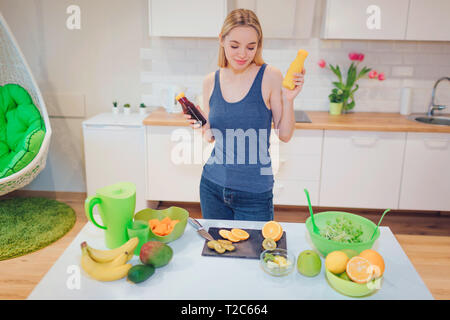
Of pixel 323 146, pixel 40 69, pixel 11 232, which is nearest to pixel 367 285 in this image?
pixel 323 146

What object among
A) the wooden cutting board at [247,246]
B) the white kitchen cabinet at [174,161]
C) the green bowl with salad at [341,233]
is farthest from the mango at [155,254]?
the white kitchen cabinet at [174,161]

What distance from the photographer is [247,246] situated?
1.24m

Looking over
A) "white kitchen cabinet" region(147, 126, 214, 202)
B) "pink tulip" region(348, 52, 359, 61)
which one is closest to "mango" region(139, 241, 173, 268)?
"white kitchen cabinet" region(147, 126, 214, 202)

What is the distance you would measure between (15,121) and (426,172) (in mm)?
3037

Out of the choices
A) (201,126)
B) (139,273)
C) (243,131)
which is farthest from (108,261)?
(243,131)

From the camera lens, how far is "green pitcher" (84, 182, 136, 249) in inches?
44.7

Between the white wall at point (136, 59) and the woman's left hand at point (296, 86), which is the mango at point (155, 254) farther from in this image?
the white wall at point (136, 59)

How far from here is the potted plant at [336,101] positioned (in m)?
3.22

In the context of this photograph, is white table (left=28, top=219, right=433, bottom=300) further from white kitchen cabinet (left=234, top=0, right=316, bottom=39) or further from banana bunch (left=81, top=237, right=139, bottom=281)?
white kitchen cabinet (left=234, top=0, right=316, bottom=39)

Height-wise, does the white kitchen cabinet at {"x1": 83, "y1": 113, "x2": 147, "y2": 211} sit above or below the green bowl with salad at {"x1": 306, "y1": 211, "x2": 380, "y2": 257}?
below

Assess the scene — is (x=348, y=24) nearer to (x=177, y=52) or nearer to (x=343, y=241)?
(x=177, y=52)

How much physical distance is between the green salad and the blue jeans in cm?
36

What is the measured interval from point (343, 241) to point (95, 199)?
71 cm

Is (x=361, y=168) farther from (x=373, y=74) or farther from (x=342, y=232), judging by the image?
(x=342, y=232)
